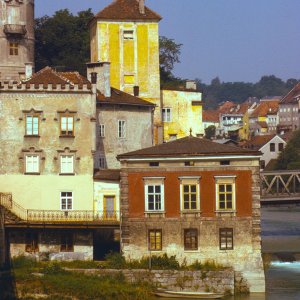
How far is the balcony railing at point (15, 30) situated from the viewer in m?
91.2

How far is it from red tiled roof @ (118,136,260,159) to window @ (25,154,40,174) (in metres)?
6.98

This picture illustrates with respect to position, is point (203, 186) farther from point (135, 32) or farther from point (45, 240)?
point (135, 32)

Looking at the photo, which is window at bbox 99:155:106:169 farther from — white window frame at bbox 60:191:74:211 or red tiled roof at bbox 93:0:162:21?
red tiled roof at bbox 93:0:162:21

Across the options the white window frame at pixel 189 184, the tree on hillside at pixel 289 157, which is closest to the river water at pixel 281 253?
the white window frame at pixel 189 184

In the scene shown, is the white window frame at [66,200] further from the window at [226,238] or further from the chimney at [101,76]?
the window at [226,238]

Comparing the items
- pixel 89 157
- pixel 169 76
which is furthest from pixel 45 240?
pixel 169 76

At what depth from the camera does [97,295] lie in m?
56.6

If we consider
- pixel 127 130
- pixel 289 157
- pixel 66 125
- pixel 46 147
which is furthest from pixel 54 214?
pixel 289 157

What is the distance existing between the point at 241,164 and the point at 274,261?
1506 cm

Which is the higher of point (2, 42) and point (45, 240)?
point (2, 42)

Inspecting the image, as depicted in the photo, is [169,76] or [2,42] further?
[169,76]

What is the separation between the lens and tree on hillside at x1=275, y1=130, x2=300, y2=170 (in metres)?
147

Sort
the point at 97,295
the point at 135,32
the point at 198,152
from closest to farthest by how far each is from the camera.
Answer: the point at 97,295
the point at 198,152
the point at 135,32

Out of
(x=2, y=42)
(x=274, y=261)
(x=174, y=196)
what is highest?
(x=2, y=42)
